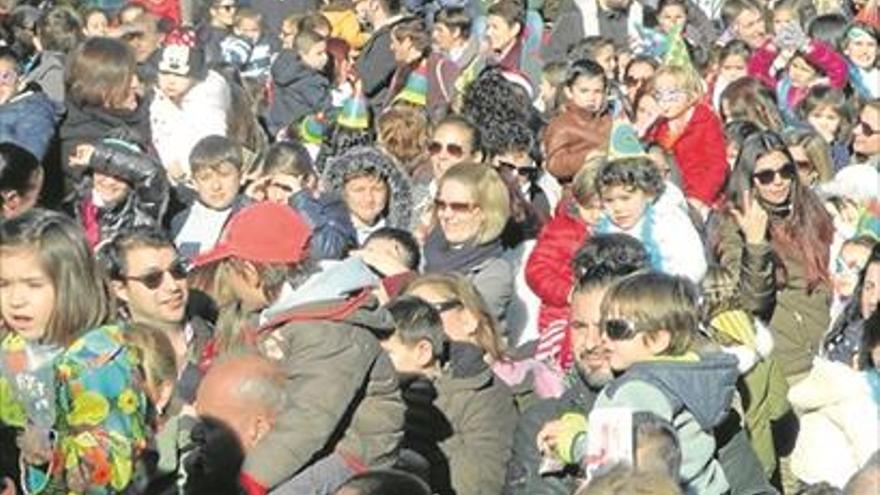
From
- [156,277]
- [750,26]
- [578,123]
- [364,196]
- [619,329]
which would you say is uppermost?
[619,329]

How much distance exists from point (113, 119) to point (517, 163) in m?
1.90

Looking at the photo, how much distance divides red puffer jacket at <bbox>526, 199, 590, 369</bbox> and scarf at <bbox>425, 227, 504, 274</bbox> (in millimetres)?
175

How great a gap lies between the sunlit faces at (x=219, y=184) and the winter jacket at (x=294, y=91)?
516cm

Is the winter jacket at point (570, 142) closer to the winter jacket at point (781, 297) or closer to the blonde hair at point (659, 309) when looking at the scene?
the winter jacket at point (781, 297)

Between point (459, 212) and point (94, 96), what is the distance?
2.06 m

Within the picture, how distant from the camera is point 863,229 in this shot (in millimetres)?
10469

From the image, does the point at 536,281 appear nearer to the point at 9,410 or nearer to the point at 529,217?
the point at 529,217

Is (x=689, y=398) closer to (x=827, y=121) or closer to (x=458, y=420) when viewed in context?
(x=458, y=420)

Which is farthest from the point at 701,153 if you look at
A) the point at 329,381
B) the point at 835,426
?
the point at 329,381

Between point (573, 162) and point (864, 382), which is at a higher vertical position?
point (864, 382)

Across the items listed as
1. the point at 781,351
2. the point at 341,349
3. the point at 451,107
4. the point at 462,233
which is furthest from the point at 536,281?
the point at 451,107

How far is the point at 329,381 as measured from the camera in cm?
615

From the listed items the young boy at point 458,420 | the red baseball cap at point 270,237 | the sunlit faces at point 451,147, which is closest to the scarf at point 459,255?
the sunlit faces at point 451,147

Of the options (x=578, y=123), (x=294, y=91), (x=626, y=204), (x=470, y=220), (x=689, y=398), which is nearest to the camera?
(x=689, y=398)
